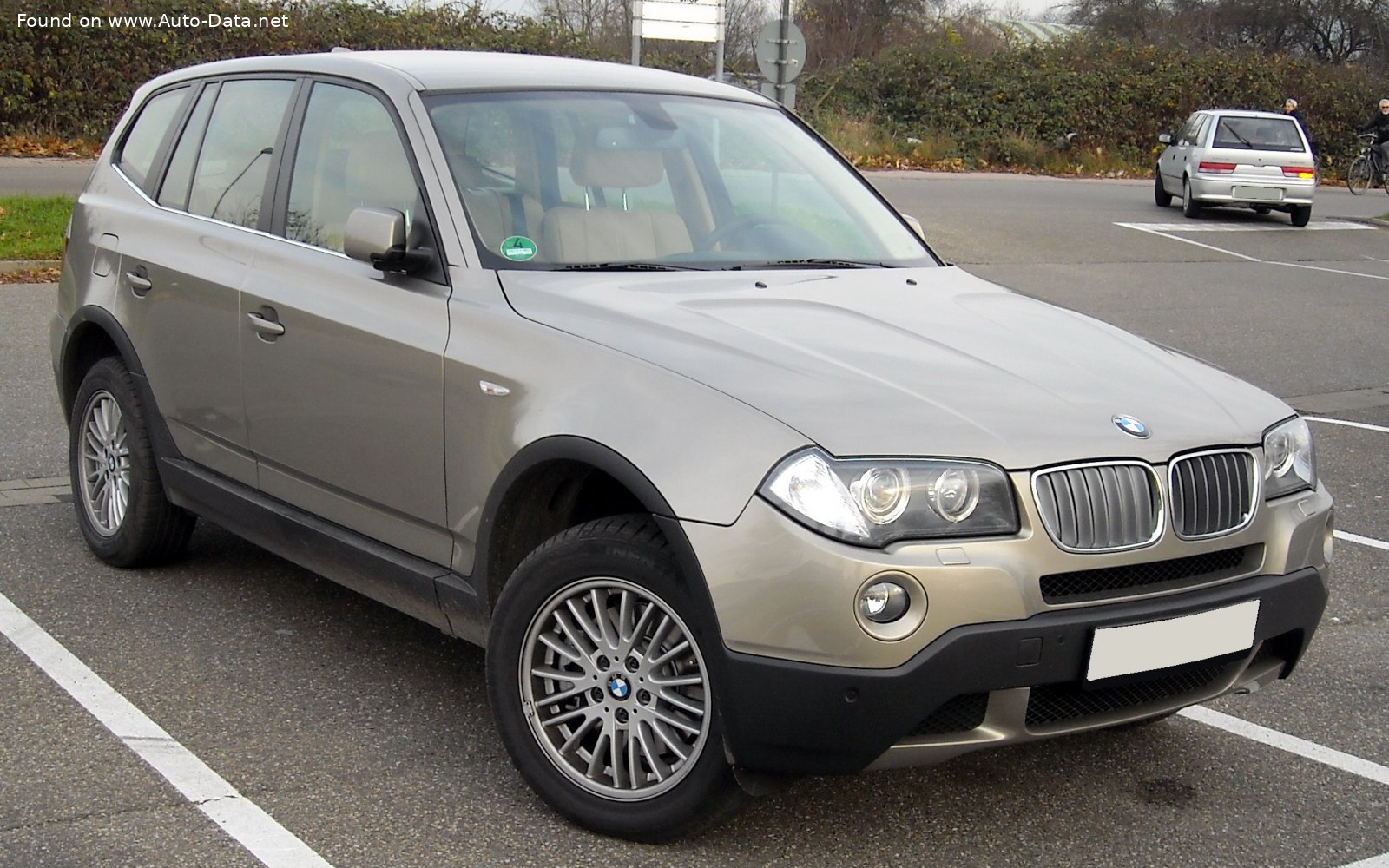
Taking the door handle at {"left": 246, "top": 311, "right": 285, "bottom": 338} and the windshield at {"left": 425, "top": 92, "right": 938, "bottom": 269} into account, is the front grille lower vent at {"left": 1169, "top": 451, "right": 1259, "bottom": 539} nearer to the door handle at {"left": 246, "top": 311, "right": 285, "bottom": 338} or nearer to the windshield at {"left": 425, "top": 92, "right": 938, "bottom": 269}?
the windshield at {"left": 425, "top": 92, "right": 938, "bottom": 269}

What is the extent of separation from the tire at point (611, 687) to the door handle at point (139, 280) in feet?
7.10

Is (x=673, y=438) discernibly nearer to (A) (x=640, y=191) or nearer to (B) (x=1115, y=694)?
(B) (x=1115, y=694)

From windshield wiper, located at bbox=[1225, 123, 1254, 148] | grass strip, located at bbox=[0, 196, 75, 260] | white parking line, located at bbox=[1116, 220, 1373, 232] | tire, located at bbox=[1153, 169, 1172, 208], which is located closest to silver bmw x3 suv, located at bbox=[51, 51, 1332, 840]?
grass strip, located at bbox=[0, 196, 75, 260]

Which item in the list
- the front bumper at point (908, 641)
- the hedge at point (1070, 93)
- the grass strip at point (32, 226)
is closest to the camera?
the front bumper at point (908, 641)

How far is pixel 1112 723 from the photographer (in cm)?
340

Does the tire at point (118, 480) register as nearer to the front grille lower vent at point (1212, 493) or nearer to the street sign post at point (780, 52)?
the front grille lower vent at point (1212, 493)

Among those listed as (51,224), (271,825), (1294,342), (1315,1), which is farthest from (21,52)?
(1315,1)

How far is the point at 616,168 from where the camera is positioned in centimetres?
445

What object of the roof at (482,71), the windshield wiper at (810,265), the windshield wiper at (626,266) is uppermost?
the roof at (482,71)

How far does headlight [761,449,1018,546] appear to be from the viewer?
3123 millimetres

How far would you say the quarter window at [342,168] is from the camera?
14.3ft

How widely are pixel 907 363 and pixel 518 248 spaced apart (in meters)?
1.14

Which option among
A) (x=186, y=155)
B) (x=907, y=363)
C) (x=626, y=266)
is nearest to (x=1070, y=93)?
(x=186, y=155)

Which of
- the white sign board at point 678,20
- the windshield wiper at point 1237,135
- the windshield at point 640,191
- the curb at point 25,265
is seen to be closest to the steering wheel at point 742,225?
the windshield at point 640,191
